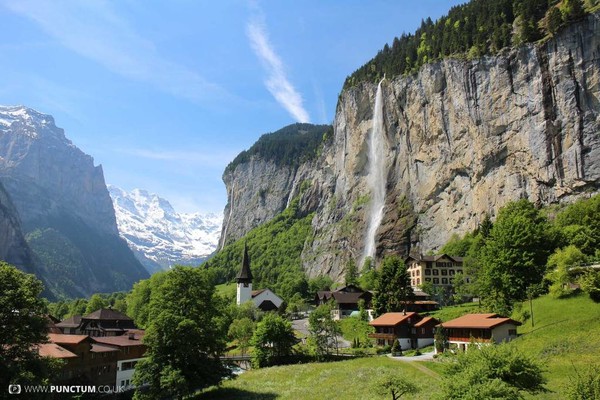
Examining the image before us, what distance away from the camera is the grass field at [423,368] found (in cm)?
4062

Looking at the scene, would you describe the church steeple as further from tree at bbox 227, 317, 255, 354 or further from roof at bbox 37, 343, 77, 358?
roof at bbox 37, 343, 77, 358

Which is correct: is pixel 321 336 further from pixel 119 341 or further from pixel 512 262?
pixel 512 262

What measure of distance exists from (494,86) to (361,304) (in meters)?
59.2

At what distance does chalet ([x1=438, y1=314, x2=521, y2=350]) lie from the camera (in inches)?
2058

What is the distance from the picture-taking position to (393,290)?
268ft

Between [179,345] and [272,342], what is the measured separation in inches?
709

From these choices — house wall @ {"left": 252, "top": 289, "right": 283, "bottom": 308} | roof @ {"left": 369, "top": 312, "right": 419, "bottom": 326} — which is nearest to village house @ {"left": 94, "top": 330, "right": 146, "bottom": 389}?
roof @ {"left": 369, "top": 312, "right": 419, "bottom": 326}

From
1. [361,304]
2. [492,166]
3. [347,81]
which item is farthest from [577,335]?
[347,81]

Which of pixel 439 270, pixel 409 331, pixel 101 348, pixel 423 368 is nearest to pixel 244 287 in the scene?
pixel 439 270

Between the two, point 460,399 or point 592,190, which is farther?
point 592,190

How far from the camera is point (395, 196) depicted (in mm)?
137250

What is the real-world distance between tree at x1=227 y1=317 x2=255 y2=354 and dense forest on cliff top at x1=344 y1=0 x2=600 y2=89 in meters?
82.5

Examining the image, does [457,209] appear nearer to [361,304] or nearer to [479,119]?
[479,119]

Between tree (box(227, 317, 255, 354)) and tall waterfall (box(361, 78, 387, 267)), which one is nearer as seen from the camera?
tree (box(227, 317, 255, 354))
